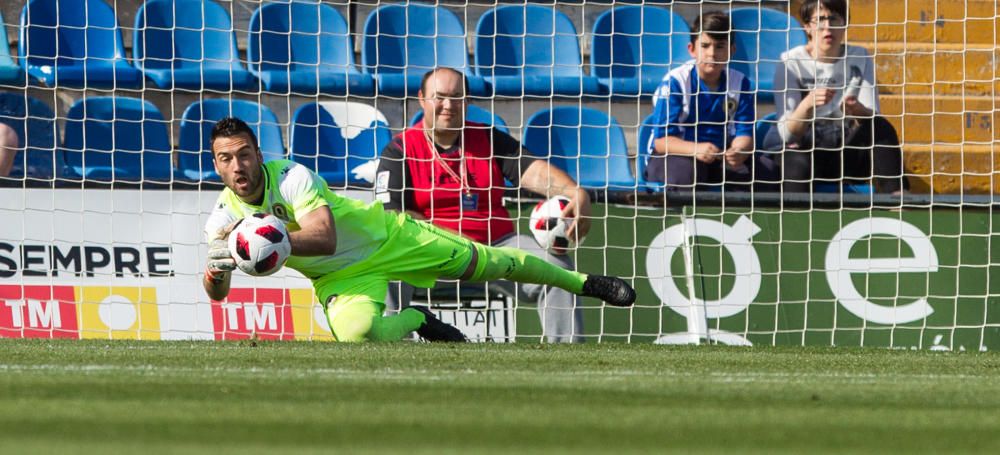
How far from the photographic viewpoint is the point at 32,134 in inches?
328

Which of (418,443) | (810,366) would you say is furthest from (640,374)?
(418,443)

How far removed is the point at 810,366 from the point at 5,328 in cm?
480

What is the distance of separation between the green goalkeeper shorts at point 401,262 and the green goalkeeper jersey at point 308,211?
0.15 feet

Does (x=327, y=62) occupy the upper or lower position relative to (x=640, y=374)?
upper

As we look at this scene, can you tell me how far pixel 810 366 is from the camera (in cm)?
491

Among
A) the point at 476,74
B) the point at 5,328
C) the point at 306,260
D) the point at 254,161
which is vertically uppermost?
the point at 476,74

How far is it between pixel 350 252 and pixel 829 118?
11.7ft

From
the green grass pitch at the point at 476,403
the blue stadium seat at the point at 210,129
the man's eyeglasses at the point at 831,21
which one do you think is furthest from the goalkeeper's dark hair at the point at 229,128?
the man's eyeglasses at the point at 831,21

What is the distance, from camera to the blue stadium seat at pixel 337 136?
8570mm

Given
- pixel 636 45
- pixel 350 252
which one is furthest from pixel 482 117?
pixel 350 252

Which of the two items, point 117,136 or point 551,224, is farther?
point 117,136

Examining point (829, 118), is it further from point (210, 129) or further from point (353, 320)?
point (210, 129)

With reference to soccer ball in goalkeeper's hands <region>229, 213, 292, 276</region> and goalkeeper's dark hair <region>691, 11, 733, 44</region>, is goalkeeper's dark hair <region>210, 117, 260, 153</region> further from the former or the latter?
goalkeeper's dark hair <region>691, 11, 733, 44</region>

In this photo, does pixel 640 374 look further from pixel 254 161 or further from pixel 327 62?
pixel 327 62
